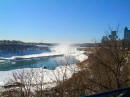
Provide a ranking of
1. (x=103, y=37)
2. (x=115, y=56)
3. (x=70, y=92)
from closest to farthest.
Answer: (x=70, y=92) < (x=115, y=56) < (x=103, y=37)

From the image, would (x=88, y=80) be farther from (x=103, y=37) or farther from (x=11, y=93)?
(x=11, y=93)

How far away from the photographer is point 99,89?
31.1ft

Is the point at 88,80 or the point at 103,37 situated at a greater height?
A: the point at 103,37

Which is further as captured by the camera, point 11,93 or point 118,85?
point 11,93

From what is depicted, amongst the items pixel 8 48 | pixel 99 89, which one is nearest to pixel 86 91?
pixel 99 89

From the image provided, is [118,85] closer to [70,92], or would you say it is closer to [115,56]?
[115,56]

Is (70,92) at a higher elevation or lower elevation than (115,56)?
lower

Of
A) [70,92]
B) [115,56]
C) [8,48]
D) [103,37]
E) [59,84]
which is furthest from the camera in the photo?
[8,48]

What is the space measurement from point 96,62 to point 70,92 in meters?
3.78

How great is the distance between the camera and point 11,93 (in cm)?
1046

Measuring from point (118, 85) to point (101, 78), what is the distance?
1870 mm

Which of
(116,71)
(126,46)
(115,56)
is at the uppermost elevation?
(126,46)

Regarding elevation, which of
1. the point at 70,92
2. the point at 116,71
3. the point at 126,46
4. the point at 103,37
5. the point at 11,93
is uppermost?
the point at 103,37

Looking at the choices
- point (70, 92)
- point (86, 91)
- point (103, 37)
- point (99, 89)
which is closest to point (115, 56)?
point (103, 37)
